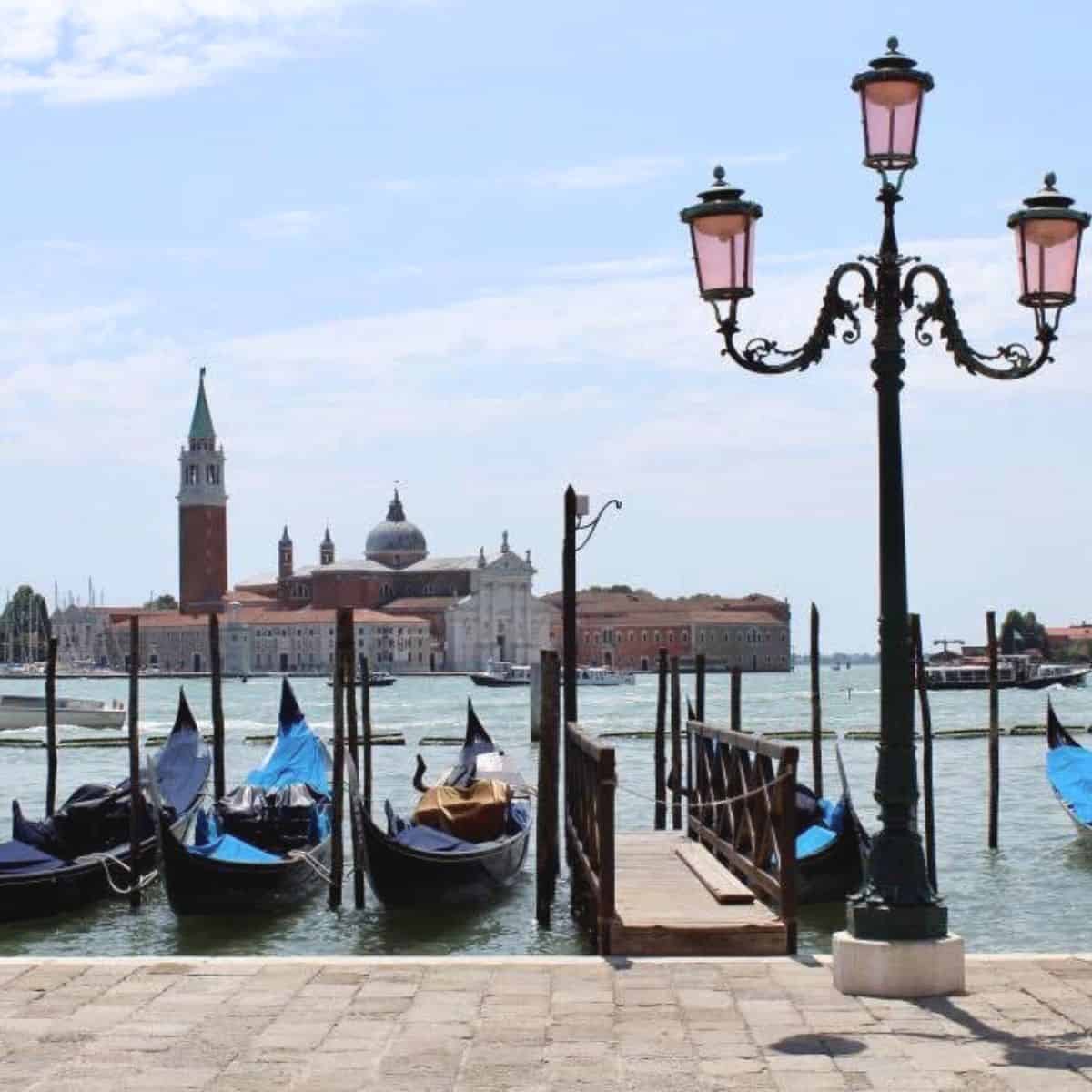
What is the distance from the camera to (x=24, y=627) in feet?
365

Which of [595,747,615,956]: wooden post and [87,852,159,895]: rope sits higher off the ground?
[595,747,615,956]: wooden post

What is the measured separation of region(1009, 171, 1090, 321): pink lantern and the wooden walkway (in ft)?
7.97

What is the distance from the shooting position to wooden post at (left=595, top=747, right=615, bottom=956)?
6.90 m

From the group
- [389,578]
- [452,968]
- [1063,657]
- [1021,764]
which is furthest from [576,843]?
[1063,657]

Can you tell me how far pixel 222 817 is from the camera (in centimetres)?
1311

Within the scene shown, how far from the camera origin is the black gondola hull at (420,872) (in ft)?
38.4

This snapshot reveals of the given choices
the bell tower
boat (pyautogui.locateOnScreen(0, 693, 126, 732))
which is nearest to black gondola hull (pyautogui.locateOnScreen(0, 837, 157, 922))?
boat (pyautogui.locateOnScreen(0, 693, 126, 732))

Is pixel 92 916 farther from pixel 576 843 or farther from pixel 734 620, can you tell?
pixel 734 620

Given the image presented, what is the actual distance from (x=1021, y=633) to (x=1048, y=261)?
104m

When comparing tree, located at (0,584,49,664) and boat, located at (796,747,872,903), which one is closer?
boat, located at (796,747,872,903)

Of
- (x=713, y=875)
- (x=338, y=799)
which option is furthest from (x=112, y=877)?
(x=713, y=875)

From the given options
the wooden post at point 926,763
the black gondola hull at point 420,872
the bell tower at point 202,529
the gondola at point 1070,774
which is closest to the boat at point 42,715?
the gondola at point 1070,774

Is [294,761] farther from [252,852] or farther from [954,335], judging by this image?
[954,335]

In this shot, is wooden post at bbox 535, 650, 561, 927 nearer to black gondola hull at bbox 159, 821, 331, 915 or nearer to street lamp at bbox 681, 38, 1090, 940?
black gondola hull at bbox 159, 821, 331, 915
